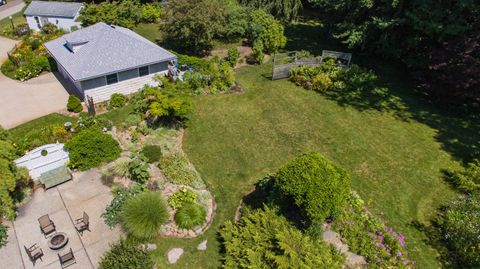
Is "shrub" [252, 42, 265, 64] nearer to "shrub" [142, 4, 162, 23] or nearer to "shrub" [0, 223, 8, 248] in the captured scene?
"shrub" [142, 4, 162, 23]

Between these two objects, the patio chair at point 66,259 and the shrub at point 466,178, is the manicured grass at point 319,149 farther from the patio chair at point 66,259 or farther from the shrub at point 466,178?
the patio chair at point 66,259

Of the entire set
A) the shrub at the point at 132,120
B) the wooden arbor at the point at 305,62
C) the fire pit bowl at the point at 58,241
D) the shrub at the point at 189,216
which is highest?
the wooden arbor at the point at 305,62

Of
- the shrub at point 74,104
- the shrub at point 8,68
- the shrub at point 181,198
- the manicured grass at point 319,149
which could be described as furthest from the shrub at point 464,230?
the shrub at point 8,68

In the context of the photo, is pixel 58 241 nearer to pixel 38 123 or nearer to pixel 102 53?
pixel 38 123

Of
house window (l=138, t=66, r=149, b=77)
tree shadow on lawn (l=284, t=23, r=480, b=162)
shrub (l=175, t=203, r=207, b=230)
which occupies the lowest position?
shrub (l=175, t=203, r=207, b=230)

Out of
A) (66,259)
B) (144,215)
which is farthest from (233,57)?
(66,259)

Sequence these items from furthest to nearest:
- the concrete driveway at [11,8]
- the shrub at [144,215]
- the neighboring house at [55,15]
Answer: the concrete driveway at [11,8] < the neighboring house at [55,15] < the shrub at [144,215]

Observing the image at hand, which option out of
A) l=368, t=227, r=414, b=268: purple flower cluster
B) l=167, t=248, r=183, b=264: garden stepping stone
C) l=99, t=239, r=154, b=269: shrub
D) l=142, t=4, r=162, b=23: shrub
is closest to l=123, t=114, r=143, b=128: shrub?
l=99, t=239, r=154, b=269: shrub
